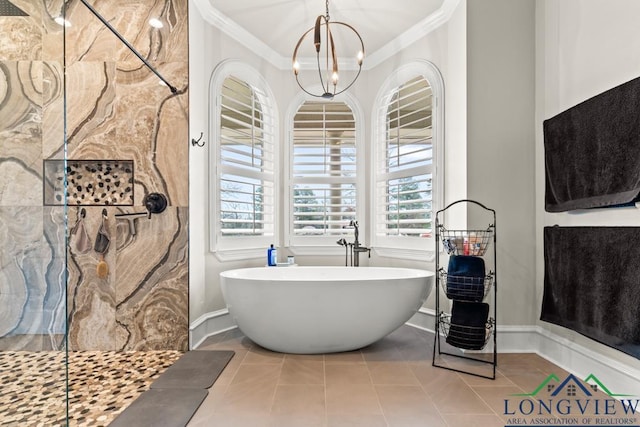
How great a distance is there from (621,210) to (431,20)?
2200mm

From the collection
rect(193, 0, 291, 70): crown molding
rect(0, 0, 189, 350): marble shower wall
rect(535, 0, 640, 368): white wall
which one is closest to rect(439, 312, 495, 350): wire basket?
rect(535, 0, 640, 368): white wall

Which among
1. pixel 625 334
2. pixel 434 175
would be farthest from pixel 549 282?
pixel 434 175

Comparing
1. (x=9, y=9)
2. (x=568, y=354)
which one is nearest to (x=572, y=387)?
(x=568, y=354)

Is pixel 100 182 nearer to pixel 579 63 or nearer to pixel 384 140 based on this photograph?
pixel 384 140

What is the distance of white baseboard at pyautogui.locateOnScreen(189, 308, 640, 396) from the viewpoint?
6.59ft

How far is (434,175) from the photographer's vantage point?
10.6 feet

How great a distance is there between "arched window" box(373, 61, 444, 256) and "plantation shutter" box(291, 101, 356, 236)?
30cm

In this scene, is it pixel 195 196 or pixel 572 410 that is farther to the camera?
pixel 195 196

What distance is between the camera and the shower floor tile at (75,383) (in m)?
1.26

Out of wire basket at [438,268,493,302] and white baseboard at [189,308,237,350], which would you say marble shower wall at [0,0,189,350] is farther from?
wire basket at [438,268,493,302]

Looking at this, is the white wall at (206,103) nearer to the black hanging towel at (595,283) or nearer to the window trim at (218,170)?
the window trim at (218,170)

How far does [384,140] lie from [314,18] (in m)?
1.34

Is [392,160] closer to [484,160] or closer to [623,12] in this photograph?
[484,160]

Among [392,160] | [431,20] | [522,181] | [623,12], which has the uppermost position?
[431,20]
